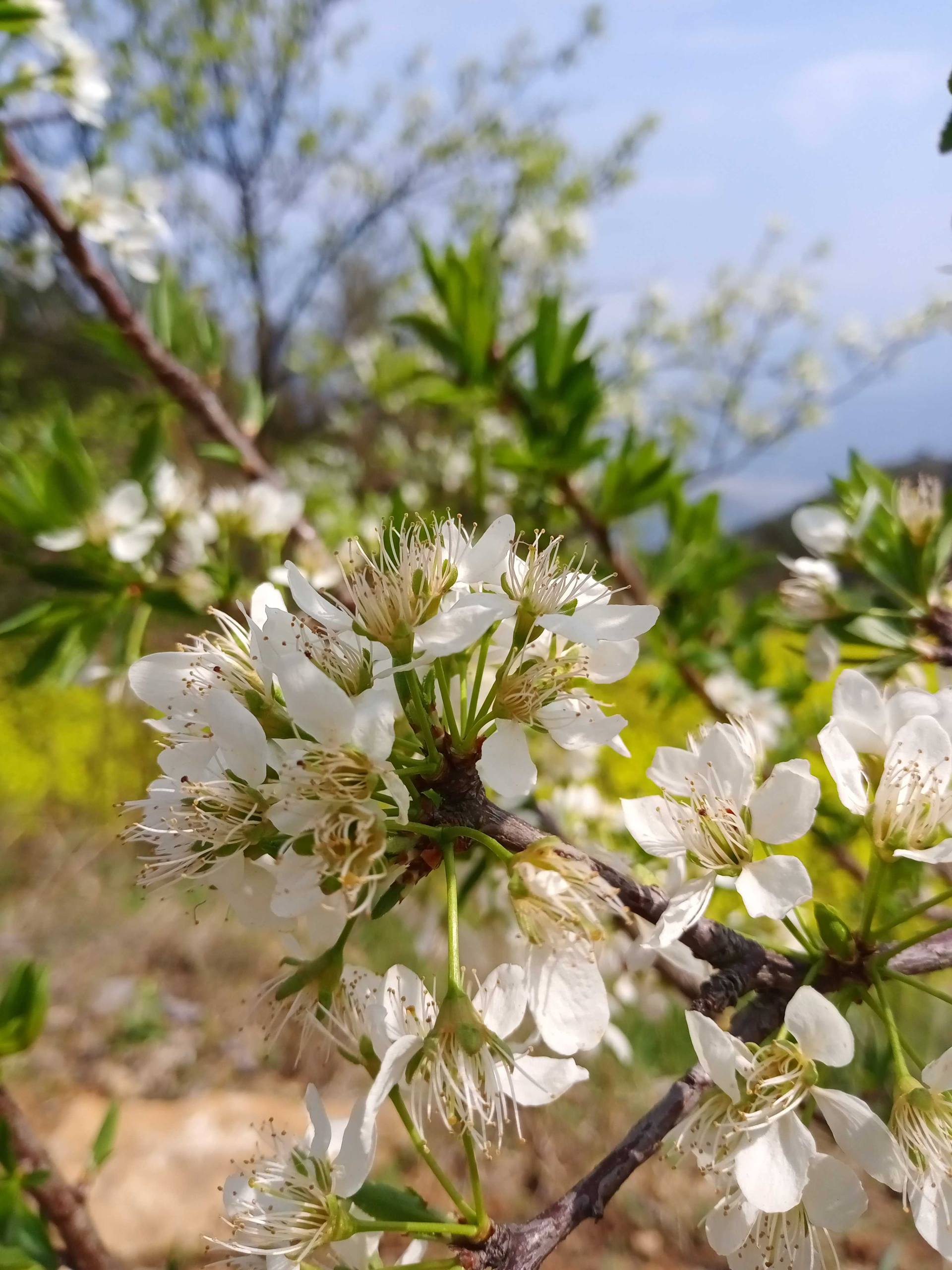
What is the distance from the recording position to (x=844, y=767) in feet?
2.24

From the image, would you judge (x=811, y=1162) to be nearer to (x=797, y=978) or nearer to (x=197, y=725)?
(x=797, y=978)

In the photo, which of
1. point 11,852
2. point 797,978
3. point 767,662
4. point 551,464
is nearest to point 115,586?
point 551,464

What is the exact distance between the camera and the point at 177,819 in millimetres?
642

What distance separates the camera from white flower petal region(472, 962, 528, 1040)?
24.9 inches

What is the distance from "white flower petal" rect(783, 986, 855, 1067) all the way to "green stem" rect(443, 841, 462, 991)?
0.72 ft

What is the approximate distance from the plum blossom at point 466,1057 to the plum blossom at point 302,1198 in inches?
2.1

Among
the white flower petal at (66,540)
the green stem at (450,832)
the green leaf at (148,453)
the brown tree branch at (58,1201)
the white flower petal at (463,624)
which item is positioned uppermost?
the white flower petal at (463,624)

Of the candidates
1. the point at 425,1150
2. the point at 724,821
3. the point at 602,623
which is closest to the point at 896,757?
the point at 724,821

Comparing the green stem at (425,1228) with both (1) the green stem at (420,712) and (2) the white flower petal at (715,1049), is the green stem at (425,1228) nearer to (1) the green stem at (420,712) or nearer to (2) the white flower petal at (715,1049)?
(2) the white flower petal at (715,1049)

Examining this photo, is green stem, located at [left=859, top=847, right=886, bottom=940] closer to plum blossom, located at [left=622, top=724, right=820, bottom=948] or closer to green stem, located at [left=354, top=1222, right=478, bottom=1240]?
plum blossom, located at [left=622, top=724, right=820, bottom=948]

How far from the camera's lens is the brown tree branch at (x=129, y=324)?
1460 millimetres

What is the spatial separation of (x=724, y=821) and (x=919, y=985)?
0.17 m

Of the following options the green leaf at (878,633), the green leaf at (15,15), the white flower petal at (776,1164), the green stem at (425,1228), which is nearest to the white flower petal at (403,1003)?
the green stem at (425,1228)

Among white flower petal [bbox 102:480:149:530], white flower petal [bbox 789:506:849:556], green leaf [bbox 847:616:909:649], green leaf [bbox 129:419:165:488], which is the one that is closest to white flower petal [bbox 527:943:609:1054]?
green leaf [bbox 847:616:909:649]
